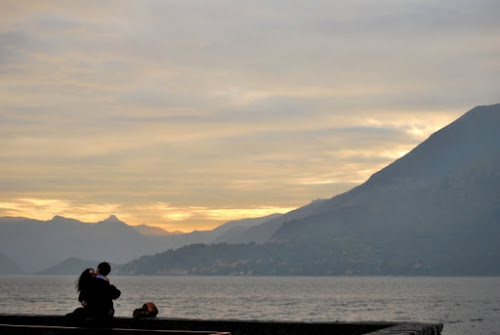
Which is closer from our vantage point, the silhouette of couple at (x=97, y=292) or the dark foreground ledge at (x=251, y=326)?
the dark foreground ledge at (x=251, y=326)

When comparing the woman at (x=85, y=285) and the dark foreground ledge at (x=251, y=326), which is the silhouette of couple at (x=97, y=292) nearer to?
the woman at (x=85, y=285)

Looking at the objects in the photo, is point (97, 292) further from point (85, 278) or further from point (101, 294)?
point (85, 278)

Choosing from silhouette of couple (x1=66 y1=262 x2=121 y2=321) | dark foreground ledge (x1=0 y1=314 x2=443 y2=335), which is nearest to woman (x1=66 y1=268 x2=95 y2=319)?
silhouette of couple (x1=66 y1=262 x2=121 y2=321)

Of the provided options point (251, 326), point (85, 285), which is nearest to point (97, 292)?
point (85, 285)

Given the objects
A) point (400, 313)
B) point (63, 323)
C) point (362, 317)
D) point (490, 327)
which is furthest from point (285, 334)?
point (400, 313)

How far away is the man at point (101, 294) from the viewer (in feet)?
45.3

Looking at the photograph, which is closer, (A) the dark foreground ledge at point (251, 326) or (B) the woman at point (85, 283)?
(A) the dark foreground ledge at point (251, 326)

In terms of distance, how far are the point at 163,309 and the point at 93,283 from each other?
4641 inches

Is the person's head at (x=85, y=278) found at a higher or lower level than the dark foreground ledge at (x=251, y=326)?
higher

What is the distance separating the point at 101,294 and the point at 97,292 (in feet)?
0.26

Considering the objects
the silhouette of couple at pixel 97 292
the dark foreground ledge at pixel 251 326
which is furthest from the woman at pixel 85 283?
the dark foreground ledge at pixel 251 326

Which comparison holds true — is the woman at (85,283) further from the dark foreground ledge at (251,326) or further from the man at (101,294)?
the dark foreground ledge at (251,326)

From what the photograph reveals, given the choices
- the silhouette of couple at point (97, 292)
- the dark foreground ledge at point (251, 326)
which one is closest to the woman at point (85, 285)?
the silhouette of couple at point (97, 292)

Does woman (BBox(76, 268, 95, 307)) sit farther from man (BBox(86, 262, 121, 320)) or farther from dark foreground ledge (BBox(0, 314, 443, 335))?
dark foreground ledge (BBox(0, 314, 443, 335))
